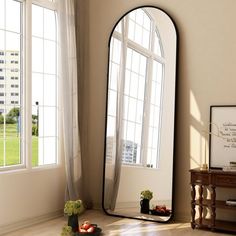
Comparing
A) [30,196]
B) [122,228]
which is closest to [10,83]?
[30,196]

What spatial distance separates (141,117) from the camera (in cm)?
503

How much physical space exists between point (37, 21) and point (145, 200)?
2.52 metres

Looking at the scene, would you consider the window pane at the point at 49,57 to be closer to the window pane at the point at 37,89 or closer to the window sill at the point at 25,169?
the window pane at the point at 37,89

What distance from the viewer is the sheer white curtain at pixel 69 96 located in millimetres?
5047

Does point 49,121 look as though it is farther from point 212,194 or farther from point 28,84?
point 212,194

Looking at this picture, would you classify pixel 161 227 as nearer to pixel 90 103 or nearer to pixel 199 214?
pixel 199 214

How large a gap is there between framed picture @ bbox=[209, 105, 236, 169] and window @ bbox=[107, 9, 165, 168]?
2.13 ft

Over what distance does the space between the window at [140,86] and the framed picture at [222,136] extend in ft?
2.13

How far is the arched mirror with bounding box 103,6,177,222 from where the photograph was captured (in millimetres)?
4875

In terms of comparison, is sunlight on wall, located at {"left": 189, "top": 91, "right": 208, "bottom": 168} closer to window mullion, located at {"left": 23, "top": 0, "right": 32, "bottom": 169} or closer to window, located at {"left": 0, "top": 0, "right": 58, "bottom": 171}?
window, located at {"left": 0, "top": 0, "right": 58, "bottom": 171}

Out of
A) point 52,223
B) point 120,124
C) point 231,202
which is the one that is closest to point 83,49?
point 120,124

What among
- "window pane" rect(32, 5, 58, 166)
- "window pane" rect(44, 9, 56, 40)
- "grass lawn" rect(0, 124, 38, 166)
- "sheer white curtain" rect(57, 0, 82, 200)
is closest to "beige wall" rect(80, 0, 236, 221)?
"sheer white curtain" rect(57, 0, 82, 200)

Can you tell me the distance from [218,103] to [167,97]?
0.60m

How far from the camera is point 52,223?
4.79 metres
